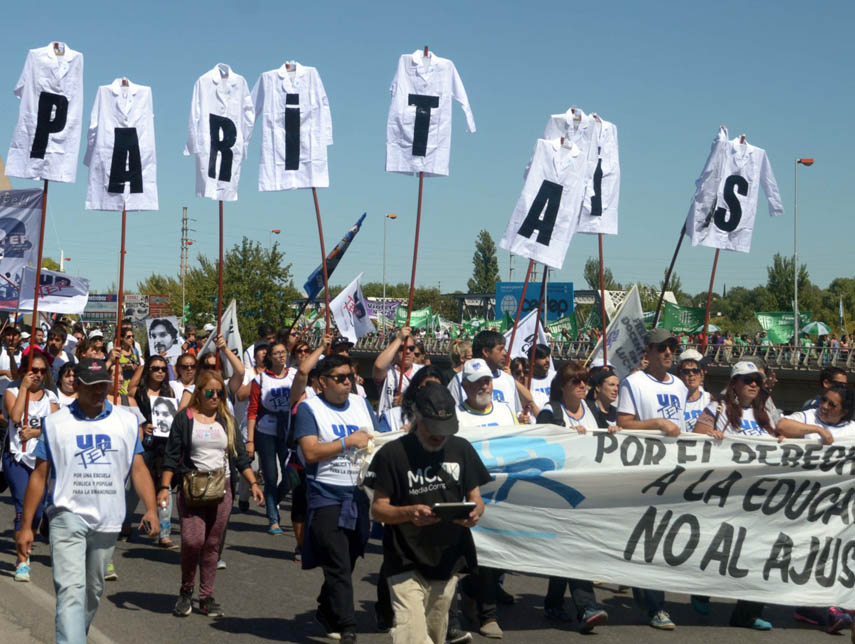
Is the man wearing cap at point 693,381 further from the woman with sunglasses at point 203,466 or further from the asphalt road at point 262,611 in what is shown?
the woman with sunglasses at point 203,466

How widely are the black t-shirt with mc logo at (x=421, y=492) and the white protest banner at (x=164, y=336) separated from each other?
13.4 metres

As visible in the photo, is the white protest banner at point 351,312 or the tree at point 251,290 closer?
the white protest banner at point 351,312

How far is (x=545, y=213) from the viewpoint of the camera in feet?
34.8

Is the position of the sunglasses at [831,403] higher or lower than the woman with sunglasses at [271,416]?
higher

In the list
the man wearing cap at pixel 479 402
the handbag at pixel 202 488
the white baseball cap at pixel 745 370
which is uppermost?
the white baseball cap at pixel 745 370

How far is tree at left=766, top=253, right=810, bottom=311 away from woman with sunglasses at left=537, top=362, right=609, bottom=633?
67.8 m

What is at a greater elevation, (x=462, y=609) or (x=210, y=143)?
(x=210, y=143)

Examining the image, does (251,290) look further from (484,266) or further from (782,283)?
(484,266)

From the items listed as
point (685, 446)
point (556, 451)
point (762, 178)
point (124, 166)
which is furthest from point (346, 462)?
point (762, 178)

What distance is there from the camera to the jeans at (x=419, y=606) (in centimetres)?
506

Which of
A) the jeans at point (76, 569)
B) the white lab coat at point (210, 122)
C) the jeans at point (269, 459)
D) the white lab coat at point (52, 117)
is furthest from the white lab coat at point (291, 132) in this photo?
the jeans at point (76, 569)

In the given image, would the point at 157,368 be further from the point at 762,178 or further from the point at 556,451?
the point at 762,178

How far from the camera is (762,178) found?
12.4m

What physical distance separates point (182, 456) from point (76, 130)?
15.5ft
